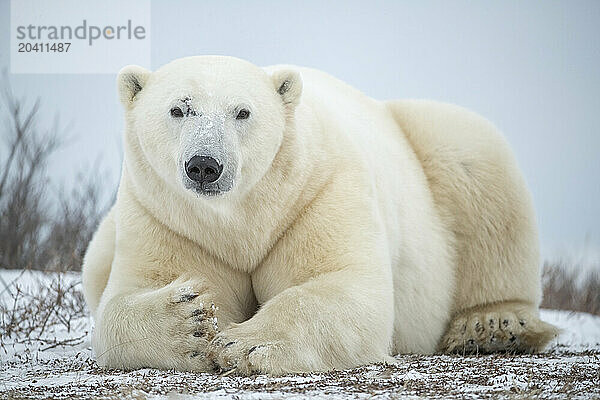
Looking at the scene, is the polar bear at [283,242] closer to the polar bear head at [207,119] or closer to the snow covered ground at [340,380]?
the polar bear head at [207,119]

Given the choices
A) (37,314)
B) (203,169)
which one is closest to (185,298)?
(203,169)

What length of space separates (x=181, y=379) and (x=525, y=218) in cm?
269

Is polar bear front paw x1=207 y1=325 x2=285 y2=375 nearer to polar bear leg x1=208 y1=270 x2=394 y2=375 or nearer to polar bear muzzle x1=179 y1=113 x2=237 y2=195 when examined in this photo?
polar bear leg x1=208 y1=270 x2=394 y2=375

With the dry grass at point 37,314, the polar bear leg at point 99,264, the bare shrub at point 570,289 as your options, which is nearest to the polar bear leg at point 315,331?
the polar bear leg at point 99,264

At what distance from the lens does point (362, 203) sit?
12.1 ft

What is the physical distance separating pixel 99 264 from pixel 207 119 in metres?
1.46

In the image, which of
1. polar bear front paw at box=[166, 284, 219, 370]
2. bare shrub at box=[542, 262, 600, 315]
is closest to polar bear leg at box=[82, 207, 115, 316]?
polar bear front paw at box=[166, 284, 219, 370]

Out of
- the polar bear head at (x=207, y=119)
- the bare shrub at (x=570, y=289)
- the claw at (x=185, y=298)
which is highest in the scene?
the polar bear head at (x=207, y=119)

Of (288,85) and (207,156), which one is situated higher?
(288,85)

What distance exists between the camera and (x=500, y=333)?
4.30 meters

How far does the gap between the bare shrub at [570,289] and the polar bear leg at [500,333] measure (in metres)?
4.15

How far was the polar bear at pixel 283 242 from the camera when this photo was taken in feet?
10.5

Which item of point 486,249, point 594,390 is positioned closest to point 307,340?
point 594,390

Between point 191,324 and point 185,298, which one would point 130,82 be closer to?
point 185,298
